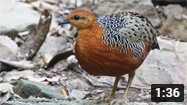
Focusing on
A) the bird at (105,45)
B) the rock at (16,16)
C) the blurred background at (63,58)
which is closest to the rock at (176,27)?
the blurred background at (63,58)

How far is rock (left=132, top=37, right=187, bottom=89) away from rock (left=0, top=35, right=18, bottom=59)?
2.91 meters

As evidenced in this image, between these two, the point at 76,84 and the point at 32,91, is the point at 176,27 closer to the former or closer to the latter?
the point at 76,84

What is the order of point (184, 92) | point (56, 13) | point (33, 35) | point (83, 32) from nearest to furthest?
point (83, 32) < point (184, 92) < point (33, 35) < point (56, 13)

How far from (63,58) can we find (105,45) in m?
2.74

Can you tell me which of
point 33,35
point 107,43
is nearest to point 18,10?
point 33,35

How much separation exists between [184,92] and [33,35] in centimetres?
358

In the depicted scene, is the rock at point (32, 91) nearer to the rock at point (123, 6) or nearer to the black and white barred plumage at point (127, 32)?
the black and white barred plumage at point (127, 32)

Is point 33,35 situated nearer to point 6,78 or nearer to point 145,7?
point 6,78

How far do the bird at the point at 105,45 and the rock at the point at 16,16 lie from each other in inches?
154

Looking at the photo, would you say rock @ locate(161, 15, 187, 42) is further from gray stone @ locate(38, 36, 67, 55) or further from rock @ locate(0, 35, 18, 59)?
rock @ locate(0, 35, 18, 59)

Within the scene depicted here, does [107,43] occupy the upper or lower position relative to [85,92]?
upper

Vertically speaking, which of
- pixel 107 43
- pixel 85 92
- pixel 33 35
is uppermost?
pixel 107 43

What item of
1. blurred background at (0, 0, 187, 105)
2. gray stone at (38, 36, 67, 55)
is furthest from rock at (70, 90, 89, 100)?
gray stone at (38, 36, 67, 55)

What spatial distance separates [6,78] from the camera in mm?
5652
